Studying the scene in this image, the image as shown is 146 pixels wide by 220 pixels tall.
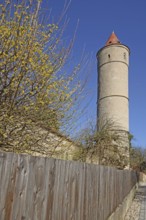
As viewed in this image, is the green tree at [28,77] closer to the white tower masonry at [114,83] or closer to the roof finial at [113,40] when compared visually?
the white tower masonry at [114,83]

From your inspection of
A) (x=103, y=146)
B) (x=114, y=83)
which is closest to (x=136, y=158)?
(x=114, y=83)

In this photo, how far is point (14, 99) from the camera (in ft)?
16.6

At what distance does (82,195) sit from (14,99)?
87.1 inches

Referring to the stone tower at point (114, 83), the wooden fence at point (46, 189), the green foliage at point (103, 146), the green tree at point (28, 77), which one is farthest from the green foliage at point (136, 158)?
the wooden fence at point (46, 189)

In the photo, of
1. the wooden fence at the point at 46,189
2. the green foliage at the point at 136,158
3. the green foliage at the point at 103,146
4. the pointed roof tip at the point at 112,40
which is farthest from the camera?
the pointed roof tip at the point at 112,40

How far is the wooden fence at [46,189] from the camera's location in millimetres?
1995

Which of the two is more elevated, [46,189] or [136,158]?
[136,158]

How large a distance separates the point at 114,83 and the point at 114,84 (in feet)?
0.42

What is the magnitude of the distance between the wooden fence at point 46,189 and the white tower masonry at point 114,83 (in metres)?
26.5

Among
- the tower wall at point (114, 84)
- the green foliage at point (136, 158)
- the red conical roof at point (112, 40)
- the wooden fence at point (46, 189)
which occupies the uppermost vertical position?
the red conical roof at point (112, 40)

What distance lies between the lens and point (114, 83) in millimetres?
31969

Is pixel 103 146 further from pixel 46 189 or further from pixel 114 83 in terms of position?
pixel 114 83

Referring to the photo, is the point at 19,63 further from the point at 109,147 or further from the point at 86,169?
the point at 109,147

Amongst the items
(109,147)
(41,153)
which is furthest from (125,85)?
(41,153)
